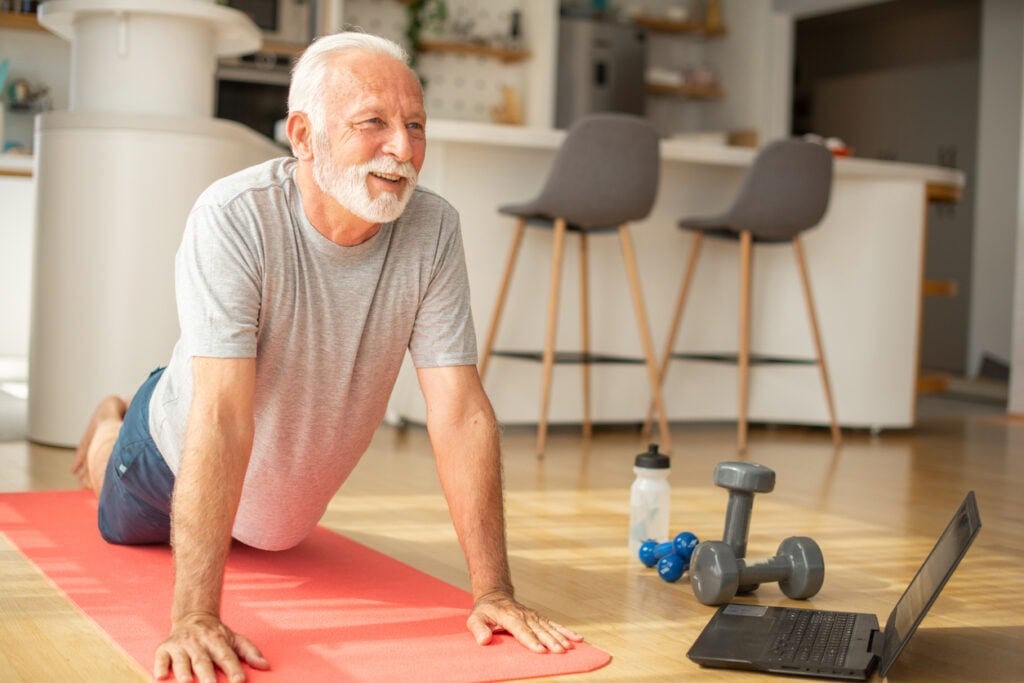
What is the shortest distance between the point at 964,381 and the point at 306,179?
701cm

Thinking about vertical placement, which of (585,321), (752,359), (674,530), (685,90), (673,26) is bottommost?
(674,530)

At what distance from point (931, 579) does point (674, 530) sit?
3.82 feet

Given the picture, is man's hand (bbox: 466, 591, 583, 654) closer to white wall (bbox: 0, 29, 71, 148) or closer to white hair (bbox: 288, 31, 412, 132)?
white hair (bbox: 288, 31, 412, 132)

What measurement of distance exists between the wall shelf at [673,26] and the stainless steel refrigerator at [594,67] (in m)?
0.22

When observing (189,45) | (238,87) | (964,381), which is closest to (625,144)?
(189,45)

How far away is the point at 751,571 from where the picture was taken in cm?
224

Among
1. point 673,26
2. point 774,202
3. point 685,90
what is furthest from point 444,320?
point 673,26

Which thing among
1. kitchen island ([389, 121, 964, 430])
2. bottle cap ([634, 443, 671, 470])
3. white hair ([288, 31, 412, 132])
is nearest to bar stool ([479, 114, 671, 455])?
kitchen island ([389, 121, 964, 430])

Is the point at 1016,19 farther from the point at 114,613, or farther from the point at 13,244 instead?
the point at 114,613

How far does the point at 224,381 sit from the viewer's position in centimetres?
182

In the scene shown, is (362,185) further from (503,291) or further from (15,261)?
(15,261)

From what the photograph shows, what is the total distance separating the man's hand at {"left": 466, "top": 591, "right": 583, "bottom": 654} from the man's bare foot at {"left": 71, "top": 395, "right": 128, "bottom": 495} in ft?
3.52

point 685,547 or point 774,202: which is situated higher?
point 774,202

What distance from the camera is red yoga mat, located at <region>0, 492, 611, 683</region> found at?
1.75 metres
